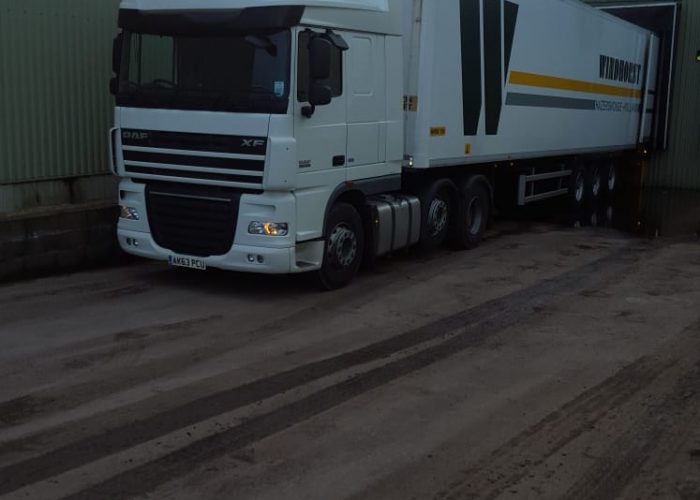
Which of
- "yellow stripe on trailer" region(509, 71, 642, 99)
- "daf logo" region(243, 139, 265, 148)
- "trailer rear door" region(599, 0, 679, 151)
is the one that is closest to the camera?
"daf logo" region(243, 139, 265, 148)

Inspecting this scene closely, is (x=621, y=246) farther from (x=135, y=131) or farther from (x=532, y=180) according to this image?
(x=135, y=131)

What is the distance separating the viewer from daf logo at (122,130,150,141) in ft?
29.4

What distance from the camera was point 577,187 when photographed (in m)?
17.0

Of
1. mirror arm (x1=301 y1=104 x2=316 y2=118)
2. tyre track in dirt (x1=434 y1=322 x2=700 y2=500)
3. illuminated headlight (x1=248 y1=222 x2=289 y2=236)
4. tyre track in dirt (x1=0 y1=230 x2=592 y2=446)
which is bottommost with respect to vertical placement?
tyre track in dirt (x1=0 y1=230 x2=592 y2=446)

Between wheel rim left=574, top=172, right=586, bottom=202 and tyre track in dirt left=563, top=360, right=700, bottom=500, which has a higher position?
wheel rim left=574, top=172, right=586, bottom=202

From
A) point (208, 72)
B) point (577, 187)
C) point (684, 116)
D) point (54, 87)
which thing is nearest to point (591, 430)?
point (208, 72)

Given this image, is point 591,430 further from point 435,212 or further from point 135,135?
point 435,212

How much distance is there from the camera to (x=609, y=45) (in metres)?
16.8

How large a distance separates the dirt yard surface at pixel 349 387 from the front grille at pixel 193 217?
0.56m

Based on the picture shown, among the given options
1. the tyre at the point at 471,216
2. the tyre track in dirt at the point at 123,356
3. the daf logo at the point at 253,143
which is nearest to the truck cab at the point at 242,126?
the daf logo at the point at 253,143

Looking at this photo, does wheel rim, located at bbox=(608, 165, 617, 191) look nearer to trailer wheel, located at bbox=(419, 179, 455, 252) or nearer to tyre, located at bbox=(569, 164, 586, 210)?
tyre, located at bbox=(569, 164, 586, 210)

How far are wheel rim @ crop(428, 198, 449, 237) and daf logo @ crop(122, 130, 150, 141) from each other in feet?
13.0

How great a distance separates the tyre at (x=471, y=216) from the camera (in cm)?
1194

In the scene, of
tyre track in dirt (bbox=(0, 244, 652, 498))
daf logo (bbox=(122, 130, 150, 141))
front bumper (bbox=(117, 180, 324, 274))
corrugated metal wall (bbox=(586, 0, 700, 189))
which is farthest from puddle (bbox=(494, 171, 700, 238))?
daf logo (bbox=(122, 130, 150, 141))
